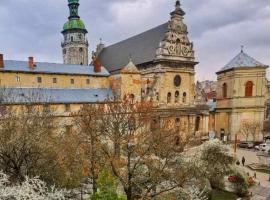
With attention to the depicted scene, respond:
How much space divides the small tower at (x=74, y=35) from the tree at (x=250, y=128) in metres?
39.3

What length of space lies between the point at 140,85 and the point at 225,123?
21.3 meters

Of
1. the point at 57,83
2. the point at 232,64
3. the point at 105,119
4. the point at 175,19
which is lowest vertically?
the point at 105,119

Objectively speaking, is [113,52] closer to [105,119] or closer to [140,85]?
[140,85]

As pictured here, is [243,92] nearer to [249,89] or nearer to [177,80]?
[249,89]

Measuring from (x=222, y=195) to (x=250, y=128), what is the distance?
25.8 metres

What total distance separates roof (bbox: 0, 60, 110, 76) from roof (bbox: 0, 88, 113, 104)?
255 centimetres

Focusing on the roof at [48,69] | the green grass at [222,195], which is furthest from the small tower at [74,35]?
the green grass at [222,195]

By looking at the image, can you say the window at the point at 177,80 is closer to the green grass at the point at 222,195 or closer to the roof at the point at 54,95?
the roof at the point at 54,95

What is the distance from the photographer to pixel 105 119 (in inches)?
771

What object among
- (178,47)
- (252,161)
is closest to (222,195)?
(252,161)

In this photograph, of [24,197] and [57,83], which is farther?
[57,83]

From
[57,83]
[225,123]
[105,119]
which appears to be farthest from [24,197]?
[225,123]

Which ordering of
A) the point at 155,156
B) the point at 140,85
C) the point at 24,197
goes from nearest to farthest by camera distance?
the point at 24,197 < the point at 155,156 < the point at 140,85

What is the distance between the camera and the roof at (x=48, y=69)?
104 feet
